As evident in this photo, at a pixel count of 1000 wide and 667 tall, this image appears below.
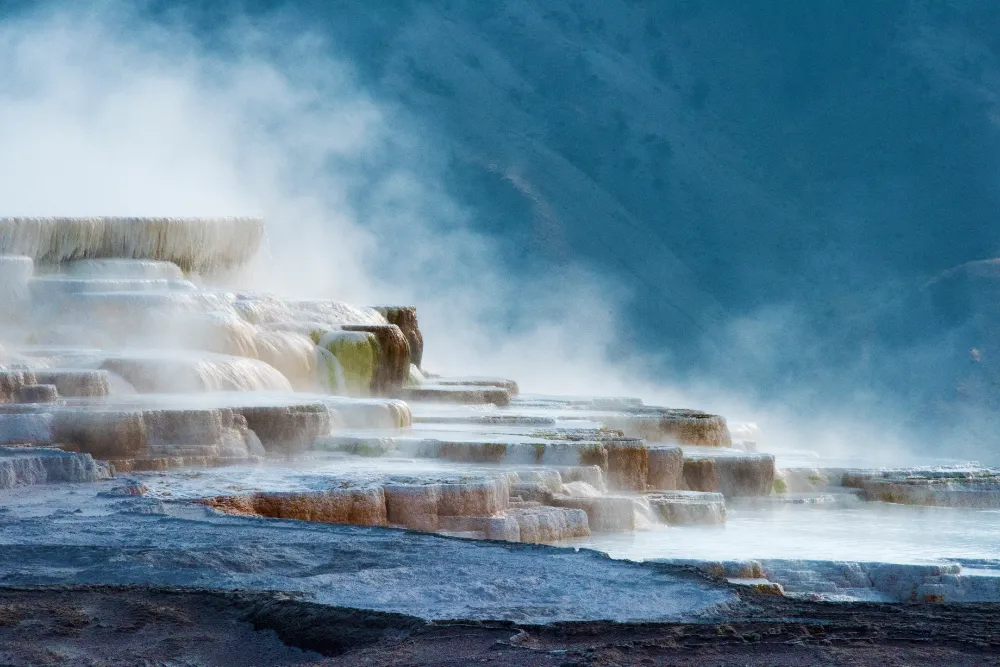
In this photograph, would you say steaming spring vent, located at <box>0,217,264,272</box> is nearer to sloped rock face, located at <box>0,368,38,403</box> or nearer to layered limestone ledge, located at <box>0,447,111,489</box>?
sloped rock face, located at <box>0,368,38,403</box>

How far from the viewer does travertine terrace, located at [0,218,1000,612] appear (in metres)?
6.07

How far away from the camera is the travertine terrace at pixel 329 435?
19.9 feet

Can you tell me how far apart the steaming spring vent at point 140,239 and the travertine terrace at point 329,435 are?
0.06 feet

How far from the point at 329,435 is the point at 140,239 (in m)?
5.01

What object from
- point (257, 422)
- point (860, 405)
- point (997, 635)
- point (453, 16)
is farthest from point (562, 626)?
point (453, 16)

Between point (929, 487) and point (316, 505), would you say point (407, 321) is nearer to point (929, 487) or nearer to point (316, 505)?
point (929, 487)

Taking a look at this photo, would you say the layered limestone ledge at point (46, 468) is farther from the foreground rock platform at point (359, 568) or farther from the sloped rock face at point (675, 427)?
the sloped rock face at point (675, 427)

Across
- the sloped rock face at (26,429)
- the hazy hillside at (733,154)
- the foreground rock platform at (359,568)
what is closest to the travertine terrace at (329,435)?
the sloped rock face at (26,429)

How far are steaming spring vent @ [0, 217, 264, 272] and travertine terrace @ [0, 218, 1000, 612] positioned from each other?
0.06 ft

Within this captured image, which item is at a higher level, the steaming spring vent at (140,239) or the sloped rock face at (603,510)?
the steaming spring vent at (140,239)

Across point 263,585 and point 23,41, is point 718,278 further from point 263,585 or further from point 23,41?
point 263,585

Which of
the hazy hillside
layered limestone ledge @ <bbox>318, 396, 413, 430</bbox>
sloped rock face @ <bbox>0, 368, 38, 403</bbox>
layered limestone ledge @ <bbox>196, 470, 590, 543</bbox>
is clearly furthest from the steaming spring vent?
the hazy hillside

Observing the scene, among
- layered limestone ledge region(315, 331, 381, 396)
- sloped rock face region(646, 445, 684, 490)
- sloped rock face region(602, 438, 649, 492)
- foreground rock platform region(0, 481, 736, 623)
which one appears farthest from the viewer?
layered limestone ledge region(315, 331, 381, 396)

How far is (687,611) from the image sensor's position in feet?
11.6
